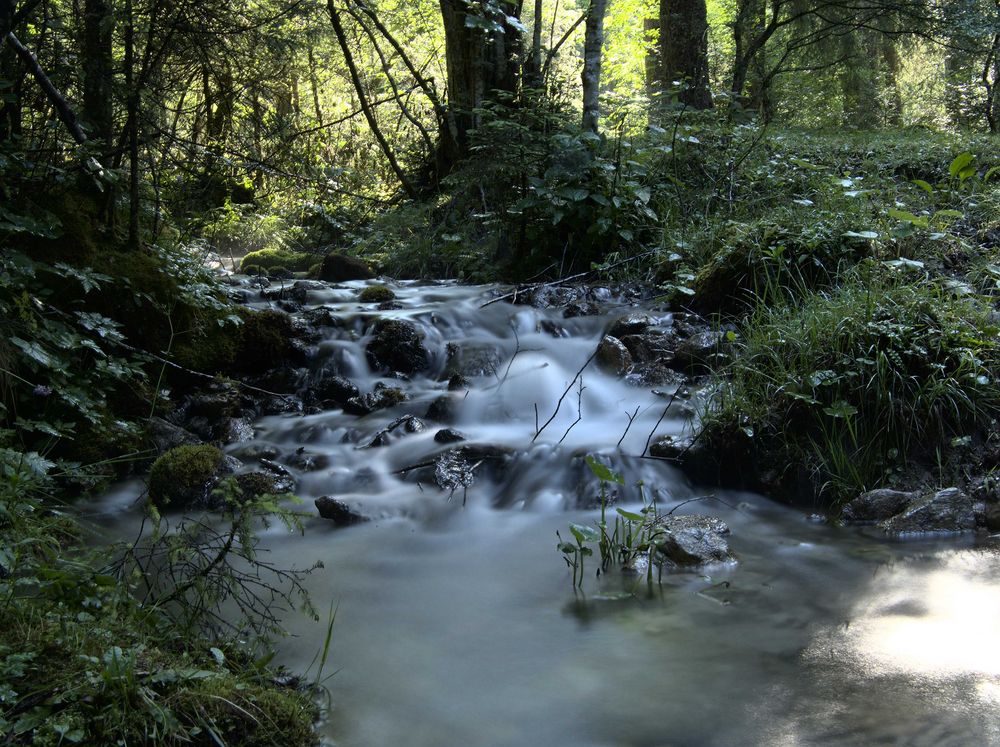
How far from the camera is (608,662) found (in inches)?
110

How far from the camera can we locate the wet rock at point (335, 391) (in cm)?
589

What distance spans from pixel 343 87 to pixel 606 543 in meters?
11.9

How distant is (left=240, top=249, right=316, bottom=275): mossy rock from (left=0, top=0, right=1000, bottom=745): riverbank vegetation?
0.89 meters

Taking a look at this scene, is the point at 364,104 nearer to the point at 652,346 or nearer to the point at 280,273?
the point at 280,273

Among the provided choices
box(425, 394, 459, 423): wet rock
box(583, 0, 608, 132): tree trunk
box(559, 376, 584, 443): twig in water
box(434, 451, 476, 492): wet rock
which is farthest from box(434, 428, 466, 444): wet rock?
box(583, 0, 608, 132): tree trunk

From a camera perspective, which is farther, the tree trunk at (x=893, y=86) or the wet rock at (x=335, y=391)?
the tree trunk at (x=893, y=86)

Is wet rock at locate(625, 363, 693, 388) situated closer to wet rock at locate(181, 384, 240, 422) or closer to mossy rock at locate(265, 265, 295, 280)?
wet rock at locate(181, 384, 240, 422)

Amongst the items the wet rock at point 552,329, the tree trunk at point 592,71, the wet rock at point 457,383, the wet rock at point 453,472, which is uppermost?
the tree trunk at point 592,71

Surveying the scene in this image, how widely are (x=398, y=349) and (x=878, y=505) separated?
3.76m

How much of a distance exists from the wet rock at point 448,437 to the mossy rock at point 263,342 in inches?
71.5

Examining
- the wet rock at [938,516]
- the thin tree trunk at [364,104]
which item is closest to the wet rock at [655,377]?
the wet rock at [938,516]

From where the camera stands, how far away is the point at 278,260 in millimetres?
11219

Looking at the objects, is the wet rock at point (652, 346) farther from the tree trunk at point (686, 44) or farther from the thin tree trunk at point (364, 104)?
the tree trunk at point (686, 44)

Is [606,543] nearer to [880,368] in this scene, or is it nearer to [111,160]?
[880,368]
